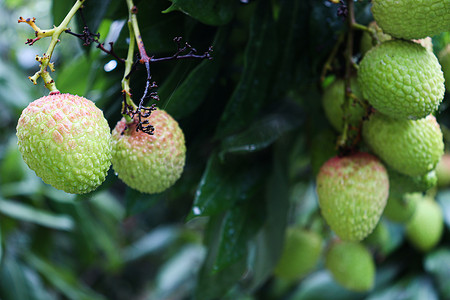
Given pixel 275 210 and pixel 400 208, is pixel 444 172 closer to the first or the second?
pixel 400 208

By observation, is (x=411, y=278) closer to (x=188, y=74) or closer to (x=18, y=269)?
(x=188, y=74)

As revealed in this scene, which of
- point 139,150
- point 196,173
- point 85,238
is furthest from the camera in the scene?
point 85,238

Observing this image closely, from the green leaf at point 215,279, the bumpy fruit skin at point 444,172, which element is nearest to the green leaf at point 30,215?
the green leaf at point 215,279

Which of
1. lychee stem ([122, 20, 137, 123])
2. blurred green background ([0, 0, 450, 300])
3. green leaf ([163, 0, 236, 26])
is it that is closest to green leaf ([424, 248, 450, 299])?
blurred green background ([0, 0, 450, 300])

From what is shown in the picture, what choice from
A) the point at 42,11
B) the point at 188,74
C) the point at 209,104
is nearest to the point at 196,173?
the point at 209,104

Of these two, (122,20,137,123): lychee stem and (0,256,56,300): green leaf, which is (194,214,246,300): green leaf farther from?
(0,256,56,300): green leaf
